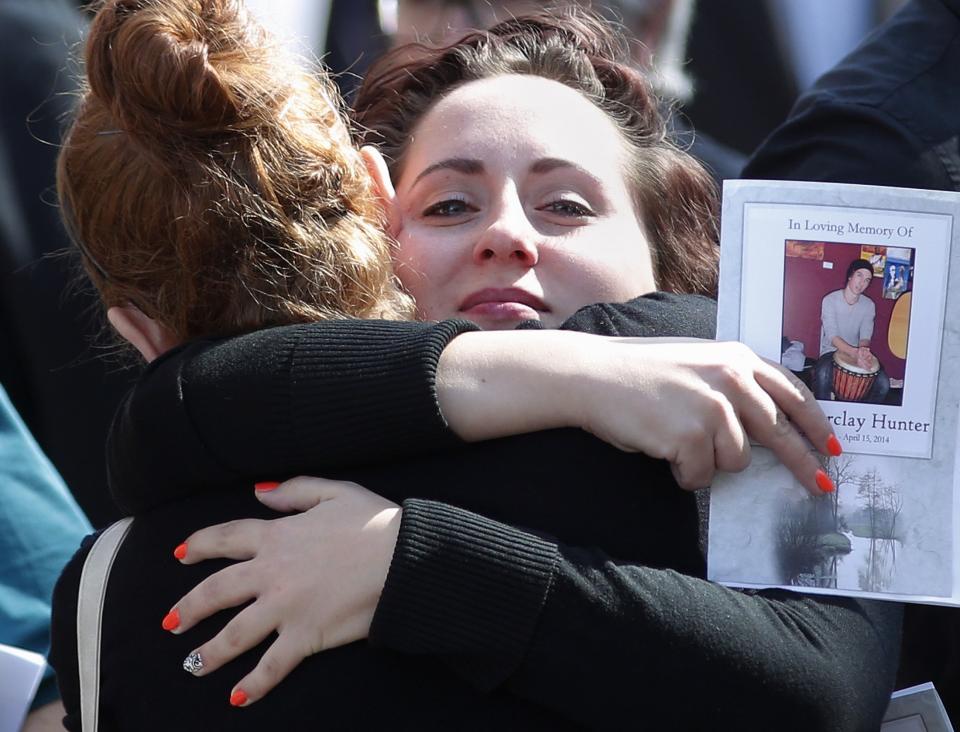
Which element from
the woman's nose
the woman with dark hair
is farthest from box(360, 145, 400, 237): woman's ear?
the woman with dark hair

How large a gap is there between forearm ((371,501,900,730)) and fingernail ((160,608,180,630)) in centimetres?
24

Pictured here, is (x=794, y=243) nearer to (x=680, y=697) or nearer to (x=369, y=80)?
(x=680, y=697)

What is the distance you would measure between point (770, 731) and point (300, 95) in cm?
95

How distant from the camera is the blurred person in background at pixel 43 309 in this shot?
2.77 meters

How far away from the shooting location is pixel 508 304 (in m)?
1.78

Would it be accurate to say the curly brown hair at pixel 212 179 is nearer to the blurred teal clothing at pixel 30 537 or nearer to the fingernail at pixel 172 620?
the fingernail at pixel 172 620

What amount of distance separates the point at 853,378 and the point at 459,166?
767 mm

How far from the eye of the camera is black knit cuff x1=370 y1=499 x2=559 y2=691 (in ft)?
4.04

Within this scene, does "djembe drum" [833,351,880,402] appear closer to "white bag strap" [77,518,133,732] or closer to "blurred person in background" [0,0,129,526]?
"white bag strap" [77,518,133,732]

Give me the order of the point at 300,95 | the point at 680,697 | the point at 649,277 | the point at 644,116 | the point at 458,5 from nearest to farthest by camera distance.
A: 1. the point at 680,697
2. the point at 300,95
3. the point at 649,277
4. the point at 644,116
5. the point at 458,5

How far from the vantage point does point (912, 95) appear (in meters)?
2.01

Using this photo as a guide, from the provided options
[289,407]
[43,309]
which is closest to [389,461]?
[289,407]

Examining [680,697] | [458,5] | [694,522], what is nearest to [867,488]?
[694,522]

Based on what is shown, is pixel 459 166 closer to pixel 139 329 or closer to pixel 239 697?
pixel 139 329
